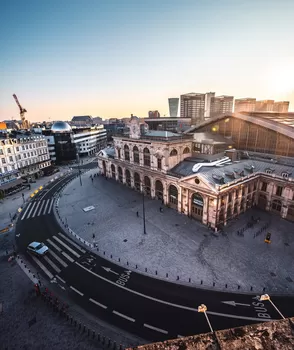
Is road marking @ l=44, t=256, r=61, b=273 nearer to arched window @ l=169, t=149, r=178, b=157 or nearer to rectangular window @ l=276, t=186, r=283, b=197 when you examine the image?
arched window @ l=169, t=149, r=178, b=157

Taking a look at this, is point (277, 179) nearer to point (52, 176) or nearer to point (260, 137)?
point (260, 137)

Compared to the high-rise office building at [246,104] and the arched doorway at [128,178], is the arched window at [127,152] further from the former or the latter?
the high-rise office building at [246,104]

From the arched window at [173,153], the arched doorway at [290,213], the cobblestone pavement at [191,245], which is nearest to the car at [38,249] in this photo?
the cobblestone pavement at [191,245]

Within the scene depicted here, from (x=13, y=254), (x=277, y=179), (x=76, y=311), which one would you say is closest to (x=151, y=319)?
(x=76, y=311)

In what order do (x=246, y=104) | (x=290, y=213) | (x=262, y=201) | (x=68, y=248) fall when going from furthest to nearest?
(x=246, y=104), (x=262, y=201), (x=290, y=213), (x=68, y=248)

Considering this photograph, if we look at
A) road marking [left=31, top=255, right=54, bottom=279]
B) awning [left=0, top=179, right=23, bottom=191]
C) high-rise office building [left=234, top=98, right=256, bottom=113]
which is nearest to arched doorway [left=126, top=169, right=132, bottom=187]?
road marking [left=31, top=255, right=54, bottom=279]

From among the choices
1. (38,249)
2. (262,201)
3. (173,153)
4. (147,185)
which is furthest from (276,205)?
(38,249)

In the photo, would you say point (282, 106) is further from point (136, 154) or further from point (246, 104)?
point (136, 154)
